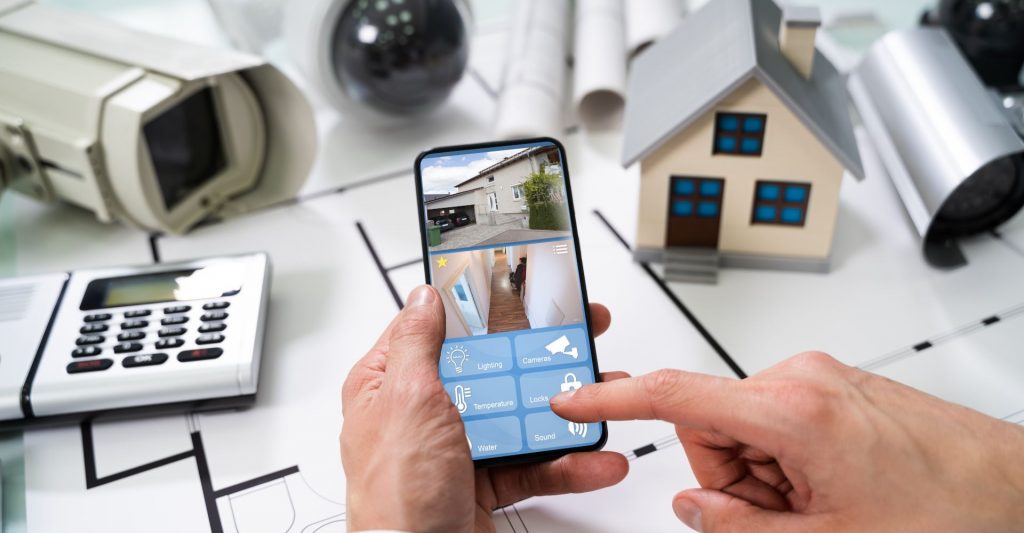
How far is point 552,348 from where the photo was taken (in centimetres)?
64

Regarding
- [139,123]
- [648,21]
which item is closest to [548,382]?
[139,123]

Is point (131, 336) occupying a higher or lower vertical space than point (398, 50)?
lower

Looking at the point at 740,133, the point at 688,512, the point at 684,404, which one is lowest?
the point at 688,512

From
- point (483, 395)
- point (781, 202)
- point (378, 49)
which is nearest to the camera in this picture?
point (483, 395)

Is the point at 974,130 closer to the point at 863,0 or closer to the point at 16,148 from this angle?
the point at 863,0

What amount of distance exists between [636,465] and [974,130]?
19.3 inches

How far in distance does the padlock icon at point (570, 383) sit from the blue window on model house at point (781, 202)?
33 cm

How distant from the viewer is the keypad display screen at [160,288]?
782 millimetres

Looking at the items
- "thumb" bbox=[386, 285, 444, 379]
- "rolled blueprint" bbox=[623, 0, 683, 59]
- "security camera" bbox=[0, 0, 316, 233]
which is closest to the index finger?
"thumb" bbox=[386, 285, 444, 379]

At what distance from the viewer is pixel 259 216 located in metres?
0.99

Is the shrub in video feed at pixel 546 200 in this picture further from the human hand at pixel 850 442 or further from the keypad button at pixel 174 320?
the keypad button at pixel 174 320

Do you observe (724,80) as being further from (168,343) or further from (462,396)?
(168,343)

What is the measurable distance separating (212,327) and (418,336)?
254 millimetres

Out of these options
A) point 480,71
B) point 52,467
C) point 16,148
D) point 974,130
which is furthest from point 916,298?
point 16,148
